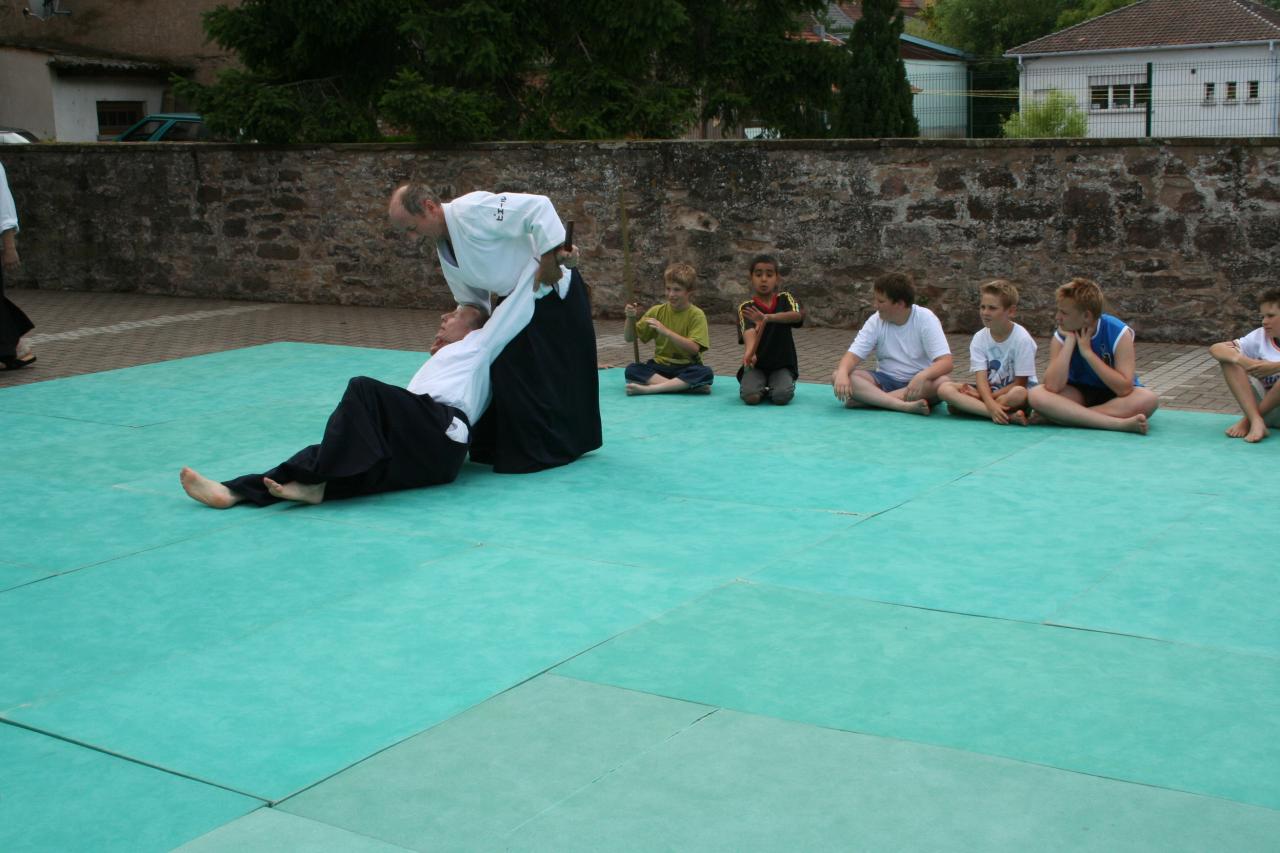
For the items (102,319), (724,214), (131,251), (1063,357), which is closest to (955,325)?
(724,214)

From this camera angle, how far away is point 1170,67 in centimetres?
3669

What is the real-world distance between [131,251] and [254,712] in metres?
12.5

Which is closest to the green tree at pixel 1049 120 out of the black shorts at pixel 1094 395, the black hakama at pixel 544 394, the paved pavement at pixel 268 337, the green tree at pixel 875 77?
the green tree at pixel 875 77

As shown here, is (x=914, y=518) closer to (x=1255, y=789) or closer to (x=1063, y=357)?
(x=1063, y=357)

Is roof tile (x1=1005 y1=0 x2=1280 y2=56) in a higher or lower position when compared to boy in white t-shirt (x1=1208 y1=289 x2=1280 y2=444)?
higher

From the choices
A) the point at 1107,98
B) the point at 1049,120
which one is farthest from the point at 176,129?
the point at 1107,98

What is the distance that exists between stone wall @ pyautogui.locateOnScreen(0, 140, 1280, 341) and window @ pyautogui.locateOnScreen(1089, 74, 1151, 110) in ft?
88.0

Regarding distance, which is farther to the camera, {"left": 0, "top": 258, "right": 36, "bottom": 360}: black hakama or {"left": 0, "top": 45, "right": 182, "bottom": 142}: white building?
{"left": 0, "top": 45, "right": 182, "bottom": 142}: white building

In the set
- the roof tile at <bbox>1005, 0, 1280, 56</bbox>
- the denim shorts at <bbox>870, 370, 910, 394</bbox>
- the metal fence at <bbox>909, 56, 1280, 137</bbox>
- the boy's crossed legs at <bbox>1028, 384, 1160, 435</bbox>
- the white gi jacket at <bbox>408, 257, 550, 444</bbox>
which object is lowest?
the boy's crossed legs at <bbox>1028, 384, 1160, 435</bbox>

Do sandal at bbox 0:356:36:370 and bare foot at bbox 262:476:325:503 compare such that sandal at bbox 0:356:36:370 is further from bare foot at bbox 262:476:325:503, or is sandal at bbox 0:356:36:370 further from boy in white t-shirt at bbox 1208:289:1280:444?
boy in white t-shirt at bbox 1208:289:1280:444

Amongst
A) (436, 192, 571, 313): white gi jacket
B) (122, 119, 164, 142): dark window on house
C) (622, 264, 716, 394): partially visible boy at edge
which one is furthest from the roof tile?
(436, 192, 571, 313): white gi jacket

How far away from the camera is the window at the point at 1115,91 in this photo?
36597 millimetres

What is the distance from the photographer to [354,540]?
569 centimetres

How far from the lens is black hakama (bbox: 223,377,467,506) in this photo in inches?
243
